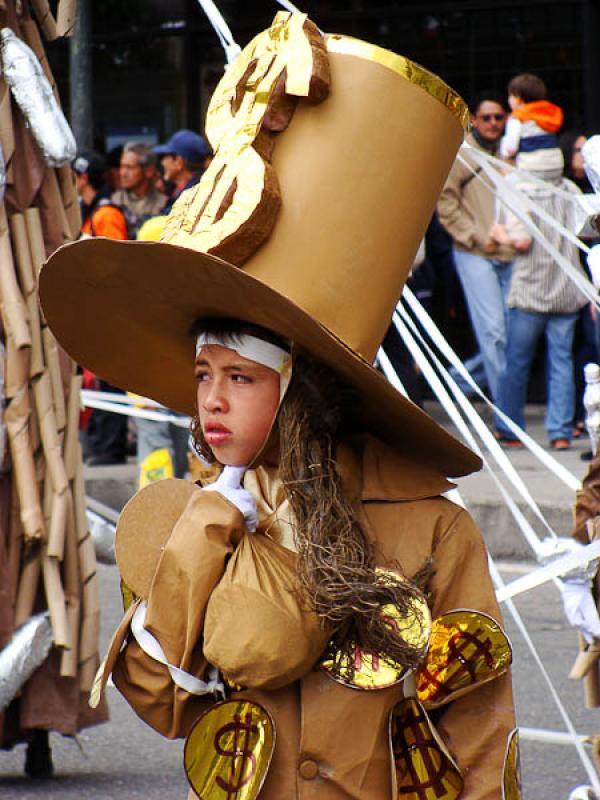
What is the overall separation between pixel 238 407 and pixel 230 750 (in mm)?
587

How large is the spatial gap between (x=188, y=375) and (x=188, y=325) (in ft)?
0.72

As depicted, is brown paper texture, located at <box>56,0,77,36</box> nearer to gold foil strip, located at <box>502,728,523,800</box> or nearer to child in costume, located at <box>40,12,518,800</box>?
child in costume, located at <box>40,12,518,800</box>

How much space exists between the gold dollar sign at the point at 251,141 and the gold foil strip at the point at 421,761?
2.77ft

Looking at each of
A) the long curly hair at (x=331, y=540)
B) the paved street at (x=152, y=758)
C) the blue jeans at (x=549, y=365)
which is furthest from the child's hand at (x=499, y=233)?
the long curly hair at (x=331, y=540)

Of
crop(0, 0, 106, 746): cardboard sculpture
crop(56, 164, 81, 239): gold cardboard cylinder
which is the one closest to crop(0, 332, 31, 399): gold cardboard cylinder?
crop(0, 0, 106, 746): cardboard sculpture

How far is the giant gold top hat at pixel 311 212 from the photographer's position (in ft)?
9.35

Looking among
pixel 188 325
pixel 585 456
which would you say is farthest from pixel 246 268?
pixel 585 456

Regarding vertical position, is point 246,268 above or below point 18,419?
above

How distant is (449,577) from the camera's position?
9.76ft

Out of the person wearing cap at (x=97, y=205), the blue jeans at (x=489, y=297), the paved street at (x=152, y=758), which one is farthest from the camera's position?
the blue jeans at (x=489, y=297)

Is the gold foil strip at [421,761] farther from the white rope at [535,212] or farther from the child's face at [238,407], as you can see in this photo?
the white rope at [535,212]

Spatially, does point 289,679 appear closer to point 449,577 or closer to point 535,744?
point 449,577

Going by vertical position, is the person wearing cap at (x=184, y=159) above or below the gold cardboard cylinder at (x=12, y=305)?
below

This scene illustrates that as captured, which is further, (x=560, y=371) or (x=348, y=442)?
(x=560, y=371)
